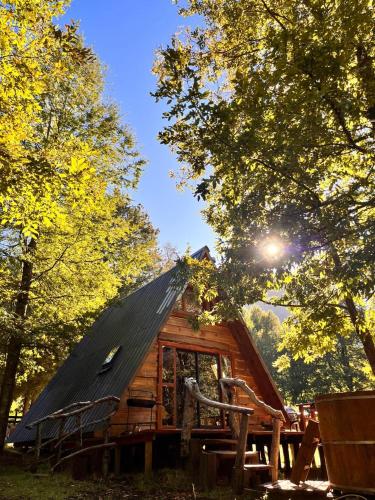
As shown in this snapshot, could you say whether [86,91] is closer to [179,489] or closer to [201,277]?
[201,277]

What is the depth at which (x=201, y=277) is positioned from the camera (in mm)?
9211

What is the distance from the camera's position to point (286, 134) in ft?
19.1

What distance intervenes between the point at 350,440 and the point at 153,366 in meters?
7.82

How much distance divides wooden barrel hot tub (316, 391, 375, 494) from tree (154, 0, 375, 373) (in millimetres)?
1639

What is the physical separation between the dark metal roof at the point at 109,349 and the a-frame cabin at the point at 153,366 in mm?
39

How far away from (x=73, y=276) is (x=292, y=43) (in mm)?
9818

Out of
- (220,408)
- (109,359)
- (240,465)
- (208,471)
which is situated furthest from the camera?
(109,359)

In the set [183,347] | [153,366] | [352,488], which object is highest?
[183,347]

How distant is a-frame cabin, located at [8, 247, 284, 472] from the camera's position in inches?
432

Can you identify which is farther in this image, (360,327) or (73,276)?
(73,276)

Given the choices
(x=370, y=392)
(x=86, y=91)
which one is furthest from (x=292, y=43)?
(x=86, y=91)

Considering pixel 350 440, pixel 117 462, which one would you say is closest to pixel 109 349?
pixel 117 462

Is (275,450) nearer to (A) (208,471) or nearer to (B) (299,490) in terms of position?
(A) (208,471)

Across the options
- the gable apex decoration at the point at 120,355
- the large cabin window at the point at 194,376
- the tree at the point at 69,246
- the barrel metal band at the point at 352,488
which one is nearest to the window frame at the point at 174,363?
the gable apex decoration at the point at 120,355
